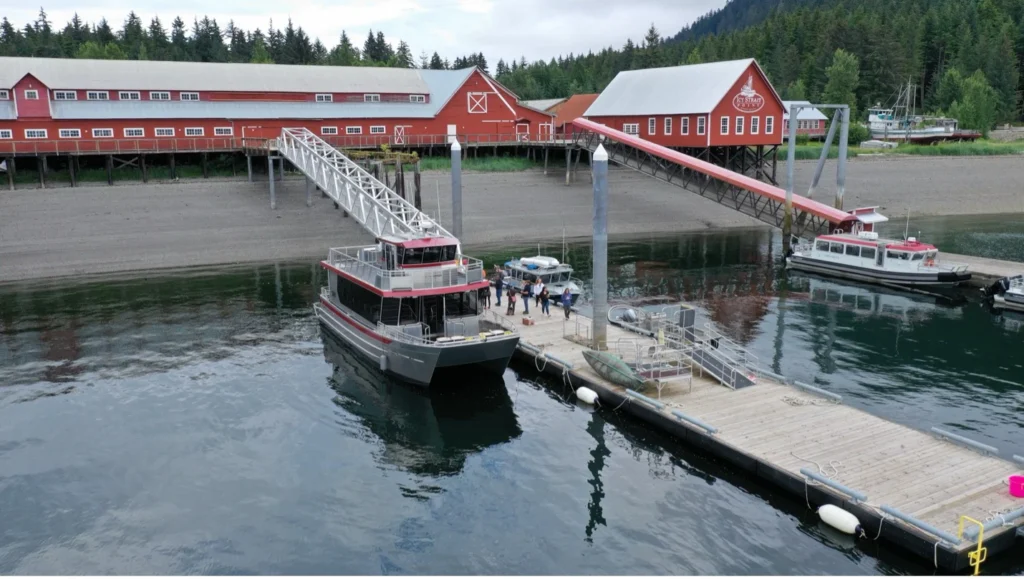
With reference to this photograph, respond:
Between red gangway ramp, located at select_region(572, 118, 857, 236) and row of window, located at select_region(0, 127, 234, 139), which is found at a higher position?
row of window, located at select_region(0, 127, 234, 139)

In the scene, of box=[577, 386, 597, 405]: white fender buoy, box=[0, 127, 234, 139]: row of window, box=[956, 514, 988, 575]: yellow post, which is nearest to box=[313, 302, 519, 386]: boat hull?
box=[577, 386, 597, 405]: white fender buoy

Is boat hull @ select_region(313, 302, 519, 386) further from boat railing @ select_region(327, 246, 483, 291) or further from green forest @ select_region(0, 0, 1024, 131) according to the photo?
green forest @ select_region(0, 0, 1024, 131)

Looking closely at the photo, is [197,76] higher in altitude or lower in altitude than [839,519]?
higher

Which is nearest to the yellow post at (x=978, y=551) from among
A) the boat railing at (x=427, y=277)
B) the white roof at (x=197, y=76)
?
the boat railing at (x=427, y=277)

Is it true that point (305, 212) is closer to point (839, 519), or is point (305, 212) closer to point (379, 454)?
point (379, 454)

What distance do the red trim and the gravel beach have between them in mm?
20103

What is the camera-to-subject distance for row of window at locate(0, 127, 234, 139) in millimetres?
60009

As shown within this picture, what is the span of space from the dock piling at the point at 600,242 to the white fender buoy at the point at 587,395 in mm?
2824

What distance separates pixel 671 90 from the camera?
235 ft

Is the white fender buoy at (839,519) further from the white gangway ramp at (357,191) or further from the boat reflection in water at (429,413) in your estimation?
the white gangway ramp at (357,191)

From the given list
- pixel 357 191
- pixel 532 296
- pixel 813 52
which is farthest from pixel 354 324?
pixel 813 52

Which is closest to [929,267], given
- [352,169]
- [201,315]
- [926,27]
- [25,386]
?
[352,169]

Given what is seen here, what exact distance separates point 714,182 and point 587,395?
38022 millimetres

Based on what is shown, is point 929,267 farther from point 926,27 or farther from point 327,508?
point 926,27
